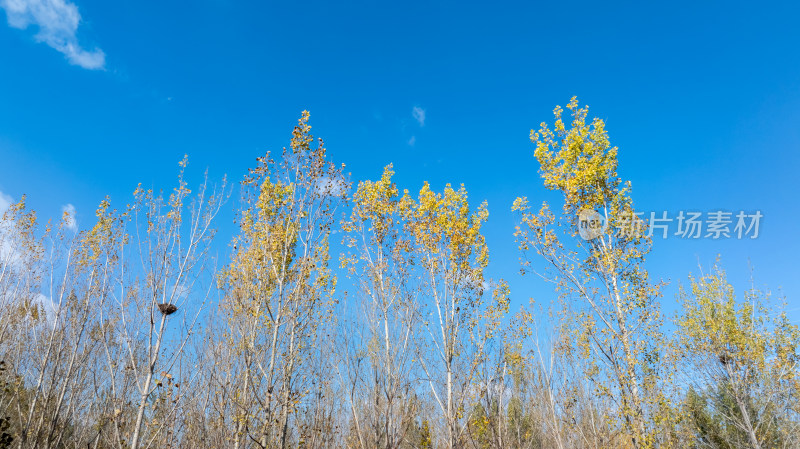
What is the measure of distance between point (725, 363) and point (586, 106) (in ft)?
31.0

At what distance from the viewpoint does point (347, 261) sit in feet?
37.7

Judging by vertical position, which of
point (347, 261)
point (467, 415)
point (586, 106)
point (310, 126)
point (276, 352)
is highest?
point (586, 106)

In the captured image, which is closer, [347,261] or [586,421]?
[347,261]

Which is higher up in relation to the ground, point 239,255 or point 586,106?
point 586,106

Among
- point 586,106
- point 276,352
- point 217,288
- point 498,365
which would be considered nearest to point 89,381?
point 217,288

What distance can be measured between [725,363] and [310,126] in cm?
1442

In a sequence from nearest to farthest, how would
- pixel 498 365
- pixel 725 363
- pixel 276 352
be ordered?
pixel 276 352, pixel 498 365, pixel 725 363

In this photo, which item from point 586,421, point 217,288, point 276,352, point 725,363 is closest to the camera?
point 276,352

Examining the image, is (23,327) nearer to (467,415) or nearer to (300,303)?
(300,303)

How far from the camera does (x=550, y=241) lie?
1105cm

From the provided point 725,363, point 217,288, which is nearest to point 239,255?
point 217,288

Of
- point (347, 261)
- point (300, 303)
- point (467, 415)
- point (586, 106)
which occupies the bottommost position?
point (467, 415)

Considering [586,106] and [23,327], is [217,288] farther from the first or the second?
[586,106]

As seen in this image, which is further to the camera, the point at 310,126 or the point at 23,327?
the point at 23,327
